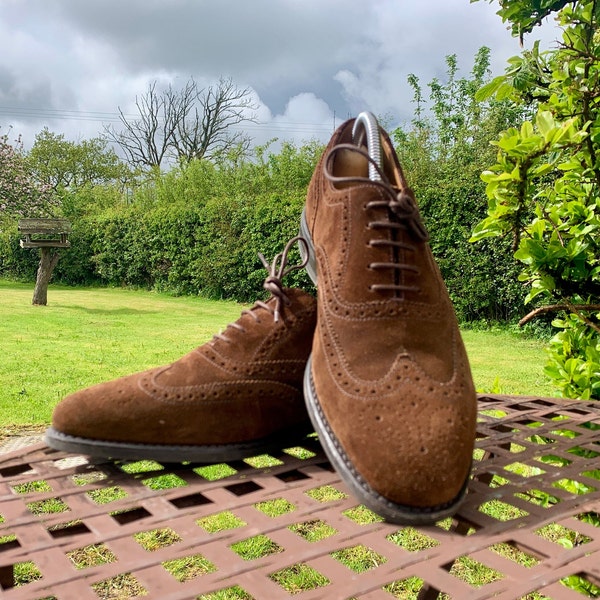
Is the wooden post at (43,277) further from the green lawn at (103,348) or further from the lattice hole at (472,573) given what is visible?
the lattice hole at (472,573)

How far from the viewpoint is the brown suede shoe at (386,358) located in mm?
736

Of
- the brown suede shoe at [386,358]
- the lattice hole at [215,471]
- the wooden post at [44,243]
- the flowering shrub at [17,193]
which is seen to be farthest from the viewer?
the flowering shrub at [17,193]

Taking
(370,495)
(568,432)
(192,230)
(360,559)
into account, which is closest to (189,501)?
(370,495)

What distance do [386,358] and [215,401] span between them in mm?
324

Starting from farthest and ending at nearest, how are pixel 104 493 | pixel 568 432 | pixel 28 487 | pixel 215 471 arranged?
pixel 28 487, pixel 215 471, pixel 568 432, pixel 104 493

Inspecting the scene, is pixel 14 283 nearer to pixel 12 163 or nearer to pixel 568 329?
pixel 12 163

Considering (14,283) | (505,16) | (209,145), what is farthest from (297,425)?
(209,145)

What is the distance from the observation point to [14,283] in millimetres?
16391

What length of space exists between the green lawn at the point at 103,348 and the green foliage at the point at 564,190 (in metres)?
0.32

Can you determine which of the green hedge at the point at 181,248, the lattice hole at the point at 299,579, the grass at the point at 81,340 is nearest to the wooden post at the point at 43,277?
the grass at the point at 81,340

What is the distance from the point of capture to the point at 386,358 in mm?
830

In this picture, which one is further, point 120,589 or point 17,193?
point 17,193

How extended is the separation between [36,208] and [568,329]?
1813 centimetres

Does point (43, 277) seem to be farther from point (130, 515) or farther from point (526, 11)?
point (130, 515)
